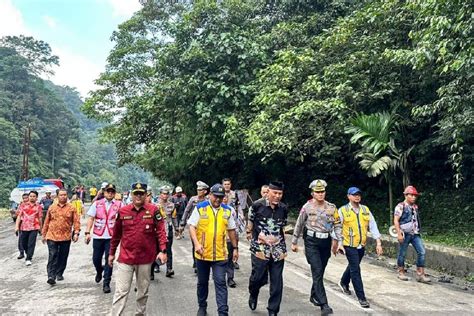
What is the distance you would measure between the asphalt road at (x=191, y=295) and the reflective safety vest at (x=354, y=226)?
0.94 meters

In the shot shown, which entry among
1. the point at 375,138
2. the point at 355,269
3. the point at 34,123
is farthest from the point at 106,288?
the point at 34,123

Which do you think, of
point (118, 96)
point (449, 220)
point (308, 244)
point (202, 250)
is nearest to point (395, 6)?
point (449, 220)

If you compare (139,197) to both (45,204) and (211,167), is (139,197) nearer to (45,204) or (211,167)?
(45,204)

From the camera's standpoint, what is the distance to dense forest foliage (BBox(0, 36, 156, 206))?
47844 millimetres

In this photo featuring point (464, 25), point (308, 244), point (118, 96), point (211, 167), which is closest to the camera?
point (308, 244)

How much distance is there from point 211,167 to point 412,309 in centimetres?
1524

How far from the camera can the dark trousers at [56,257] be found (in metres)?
7.51

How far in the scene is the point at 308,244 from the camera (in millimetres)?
5883

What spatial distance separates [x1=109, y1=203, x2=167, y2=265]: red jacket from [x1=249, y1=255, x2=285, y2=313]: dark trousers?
1292mm

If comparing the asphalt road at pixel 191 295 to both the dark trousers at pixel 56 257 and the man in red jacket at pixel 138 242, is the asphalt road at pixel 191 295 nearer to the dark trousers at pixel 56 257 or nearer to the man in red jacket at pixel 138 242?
the dark trousers at pixel 56 257

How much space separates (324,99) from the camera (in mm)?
11984

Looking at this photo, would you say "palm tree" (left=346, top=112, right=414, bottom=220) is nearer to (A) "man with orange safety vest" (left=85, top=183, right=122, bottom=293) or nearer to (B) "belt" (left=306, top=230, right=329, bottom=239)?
(B) "belt" (left=306, top=230, right=329, bottom=239)

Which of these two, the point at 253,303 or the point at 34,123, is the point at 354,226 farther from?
the point at 34,123

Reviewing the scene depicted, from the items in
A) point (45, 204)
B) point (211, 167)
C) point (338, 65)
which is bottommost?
point (45, 204)
